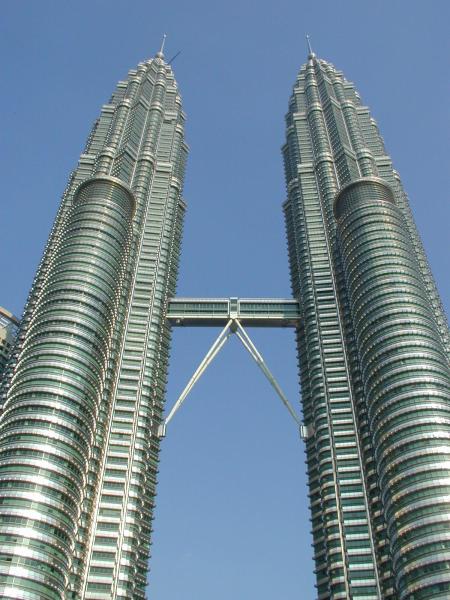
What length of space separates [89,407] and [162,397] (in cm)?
2857

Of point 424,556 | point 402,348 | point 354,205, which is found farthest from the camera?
point 354,205

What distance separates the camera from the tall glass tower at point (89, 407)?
97188 mm

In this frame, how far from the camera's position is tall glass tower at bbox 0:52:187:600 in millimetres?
97188

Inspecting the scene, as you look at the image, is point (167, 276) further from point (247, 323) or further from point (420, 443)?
point (420, 443)

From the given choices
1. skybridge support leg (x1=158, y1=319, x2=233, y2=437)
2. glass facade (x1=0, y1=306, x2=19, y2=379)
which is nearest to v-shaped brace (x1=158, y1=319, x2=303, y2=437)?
skybridge support leg (x1=158, y1=319, x2=233, y2=437)

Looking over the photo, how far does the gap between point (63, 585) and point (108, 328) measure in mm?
49265

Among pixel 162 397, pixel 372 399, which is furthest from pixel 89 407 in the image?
pixel 372 399

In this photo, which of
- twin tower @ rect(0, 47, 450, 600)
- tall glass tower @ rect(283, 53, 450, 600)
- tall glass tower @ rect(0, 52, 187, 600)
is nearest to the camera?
tall glass tower @ rect(0, 52, 187, 600)

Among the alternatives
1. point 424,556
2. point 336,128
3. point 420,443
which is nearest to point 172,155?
point 336,128

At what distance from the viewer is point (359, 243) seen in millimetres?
142500

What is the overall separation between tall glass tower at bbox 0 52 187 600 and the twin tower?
0.31 metres

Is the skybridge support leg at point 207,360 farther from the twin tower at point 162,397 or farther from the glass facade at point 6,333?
the glass facade at point 6,333

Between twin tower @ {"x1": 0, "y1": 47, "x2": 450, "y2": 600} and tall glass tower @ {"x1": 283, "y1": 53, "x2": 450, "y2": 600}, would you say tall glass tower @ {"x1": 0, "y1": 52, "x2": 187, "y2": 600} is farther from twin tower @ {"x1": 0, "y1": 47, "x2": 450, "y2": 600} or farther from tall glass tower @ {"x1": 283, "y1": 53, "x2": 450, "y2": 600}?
tall glass tower @ {"x1": 283, "y1": 53, "x2": 450, "y2": 600}

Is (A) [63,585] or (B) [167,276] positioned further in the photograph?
(B) [167,276]
